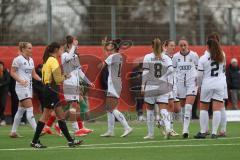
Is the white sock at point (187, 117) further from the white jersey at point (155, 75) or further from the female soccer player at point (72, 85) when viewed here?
the female soccer player at point (72, 85)

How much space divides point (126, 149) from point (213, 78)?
10.6 feet

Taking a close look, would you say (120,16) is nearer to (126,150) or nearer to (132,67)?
(132,67)

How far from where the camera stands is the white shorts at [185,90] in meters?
19.1

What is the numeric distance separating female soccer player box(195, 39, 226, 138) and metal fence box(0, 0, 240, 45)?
952 centimetres

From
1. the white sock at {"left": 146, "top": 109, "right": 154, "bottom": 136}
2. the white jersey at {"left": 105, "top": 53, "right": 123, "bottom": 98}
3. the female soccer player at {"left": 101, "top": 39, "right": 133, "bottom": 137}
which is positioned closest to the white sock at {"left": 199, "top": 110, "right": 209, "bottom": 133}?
the white sock at {"left": 146, "top": 109, "right": 154, "bottom": 136}

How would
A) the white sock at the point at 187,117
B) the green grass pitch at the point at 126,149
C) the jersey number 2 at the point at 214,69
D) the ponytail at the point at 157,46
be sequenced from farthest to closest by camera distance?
1. the white sock at the point at 187,117
2. the ponytail at the point at 157,46
3. the jersey number 2 at the point at 214,69
4. the green grass pitch at the point at 126,149

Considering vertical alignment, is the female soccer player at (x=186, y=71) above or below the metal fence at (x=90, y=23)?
below

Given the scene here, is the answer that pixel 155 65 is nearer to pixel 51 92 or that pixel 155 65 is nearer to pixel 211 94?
pixel 211 94

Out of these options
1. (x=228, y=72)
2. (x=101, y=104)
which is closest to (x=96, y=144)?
(x=101, y=104)

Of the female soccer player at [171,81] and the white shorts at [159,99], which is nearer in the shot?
the white shorts at [159,99]

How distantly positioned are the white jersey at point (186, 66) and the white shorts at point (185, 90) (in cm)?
13

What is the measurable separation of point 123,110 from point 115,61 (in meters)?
8.56

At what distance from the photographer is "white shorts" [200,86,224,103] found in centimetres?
1752

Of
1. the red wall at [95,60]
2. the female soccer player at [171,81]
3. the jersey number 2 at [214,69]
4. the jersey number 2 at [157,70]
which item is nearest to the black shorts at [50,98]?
the jersey number 2 at [157,70]
